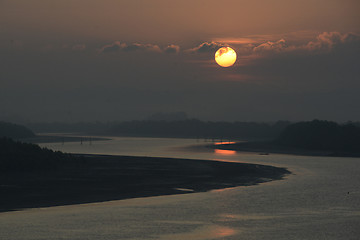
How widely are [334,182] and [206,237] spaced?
32257 mm

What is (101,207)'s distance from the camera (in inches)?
1577

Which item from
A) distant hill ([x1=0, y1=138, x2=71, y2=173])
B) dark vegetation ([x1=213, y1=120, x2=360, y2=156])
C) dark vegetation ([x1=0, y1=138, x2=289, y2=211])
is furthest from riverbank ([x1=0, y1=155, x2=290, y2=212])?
dark vegetation ([x1=213, y1=120, x2=360, y2=156])

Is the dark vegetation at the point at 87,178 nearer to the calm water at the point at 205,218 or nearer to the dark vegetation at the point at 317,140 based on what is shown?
the calm water at the point at 205,218

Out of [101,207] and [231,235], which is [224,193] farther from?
[231,235]

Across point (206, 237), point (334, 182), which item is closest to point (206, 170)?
point (334, 182)

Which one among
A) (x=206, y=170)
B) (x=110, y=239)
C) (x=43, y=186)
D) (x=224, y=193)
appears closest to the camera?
(x=110, y=239)

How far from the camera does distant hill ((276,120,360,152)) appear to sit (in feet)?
448

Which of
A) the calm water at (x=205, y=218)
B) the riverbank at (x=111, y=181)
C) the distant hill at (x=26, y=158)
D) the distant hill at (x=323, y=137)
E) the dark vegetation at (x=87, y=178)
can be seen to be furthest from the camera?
the distant hill at (x=323, y=137)

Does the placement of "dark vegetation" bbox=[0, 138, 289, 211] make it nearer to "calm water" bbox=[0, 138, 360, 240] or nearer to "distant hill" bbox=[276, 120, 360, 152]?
"calm water" bbox=[0, 138, 360, 240]

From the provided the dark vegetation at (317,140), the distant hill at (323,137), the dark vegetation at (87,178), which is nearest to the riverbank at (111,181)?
the dark vegetation at (87,178)

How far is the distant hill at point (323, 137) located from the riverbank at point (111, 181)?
214 ft

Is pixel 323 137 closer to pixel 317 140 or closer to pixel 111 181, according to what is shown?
pixel 317 140

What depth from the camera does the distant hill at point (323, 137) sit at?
137 m

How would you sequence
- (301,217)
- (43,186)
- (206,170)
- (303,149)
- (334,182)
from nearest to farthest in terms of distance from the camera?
(301,217)
(43,186)
(334,182)
(206,170)
(303,149)
